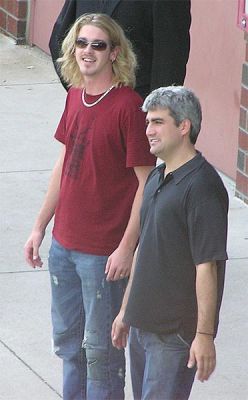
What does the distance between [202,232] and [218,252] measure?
84 millimetres

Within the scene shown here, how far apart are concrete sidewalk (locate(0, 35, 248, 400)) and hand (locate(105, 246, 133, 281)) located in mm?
977

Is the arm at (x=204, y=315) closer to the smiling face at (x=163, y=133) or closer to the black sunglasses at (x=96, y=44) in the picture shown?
the smiling face at (x=163, y=133)

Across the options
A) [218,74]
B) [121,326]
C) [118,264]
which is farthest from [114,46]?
[218,74]

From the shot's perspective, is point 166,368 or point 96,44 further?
point 96,44

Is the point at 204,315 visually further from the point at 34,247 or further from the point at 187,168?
the point at 34,247

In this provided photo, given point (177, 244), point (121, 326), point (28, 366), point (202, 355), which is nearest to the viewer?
point (202, 355)

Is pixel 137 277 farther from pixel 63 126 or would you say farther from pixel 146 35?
pixel 146 35

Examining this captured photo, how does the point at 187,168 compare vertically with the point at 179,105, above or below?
below

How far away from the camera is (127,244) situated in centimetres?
430

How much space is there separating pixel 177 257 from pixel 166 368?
15.0 inches

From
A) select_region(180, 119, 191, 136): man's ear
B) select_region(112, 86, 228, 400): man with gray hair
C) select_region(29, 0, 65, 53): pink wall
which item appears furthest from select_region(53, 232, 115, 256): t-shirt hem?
select_region(29, 0, 65, 53): pink wall

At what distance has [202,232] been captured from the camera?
12.5 feet

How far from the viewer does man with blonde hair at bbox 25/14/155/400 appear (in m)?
4.32

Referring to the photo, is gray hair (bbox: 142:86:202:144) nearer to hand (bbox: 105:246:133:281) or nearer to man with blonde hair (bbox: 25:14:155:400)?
man with blonde hair (bbox: 25:14:155:400)
